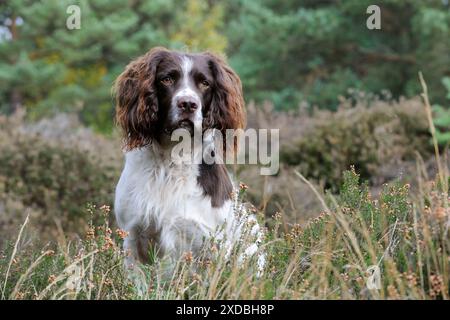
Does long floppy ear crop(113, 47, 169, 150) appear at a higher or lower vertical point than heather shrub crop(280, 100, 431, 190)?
lower

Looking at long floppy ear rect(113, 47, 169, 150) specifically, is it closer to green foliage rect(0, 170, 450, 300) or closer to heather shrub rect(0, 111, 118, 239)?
green foliage rect(0, 170, 450, 300)

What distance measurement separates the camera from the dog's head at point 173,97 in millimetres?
4574

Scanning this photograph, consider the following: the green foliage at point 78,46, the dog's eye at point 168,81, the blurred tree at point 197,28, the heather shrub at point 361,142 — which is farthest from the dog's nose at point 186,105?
the blurred tree at point 197,28

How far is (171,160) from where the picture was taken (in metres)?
4.68

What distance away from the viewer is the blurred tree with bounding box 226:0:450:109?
18219 millimetres

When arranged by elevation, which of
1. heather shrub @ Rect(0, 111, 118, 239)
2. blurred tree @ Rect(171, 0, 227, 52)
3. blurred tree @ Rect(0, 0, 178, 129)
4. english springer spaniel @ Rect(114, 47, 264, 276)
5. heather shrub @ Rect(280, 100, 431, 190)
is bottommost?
english springer spaniel @ Rect(114, 47, 264, 276)

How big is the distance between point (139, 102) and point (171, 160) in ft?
1.38

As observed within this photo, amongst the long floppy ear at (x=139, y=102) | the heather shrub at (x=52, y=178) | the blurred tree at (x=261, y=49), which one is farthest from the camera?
the blurred tree at (x=261, y=49)

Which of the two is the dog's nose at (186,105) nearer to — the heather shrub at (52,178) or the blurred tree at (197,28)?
the heather shrub at (52,178)

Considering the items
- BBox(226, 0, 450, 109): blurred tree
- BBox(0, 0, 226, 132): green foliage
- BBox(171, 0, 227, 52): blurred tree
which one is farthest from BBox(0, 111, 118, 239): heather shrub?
BBox(171, 0, 227, 52): blurred tree

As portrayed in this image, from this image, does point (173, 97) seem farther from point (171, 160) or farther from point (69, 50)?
point (69, 50)

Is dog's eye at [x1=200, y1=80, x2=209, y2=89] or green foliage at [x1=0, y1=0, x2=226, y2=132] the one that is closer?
dog's eye at [x1=200, y1=80, x2=209, y2=89]

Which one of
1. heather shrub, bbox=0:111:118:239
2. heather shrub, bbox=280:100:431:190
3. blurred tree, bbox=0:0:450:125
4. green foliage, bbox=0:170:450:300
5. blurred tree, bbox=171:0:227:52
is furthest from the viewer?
blurred tree, bbox=171:0:227:52
